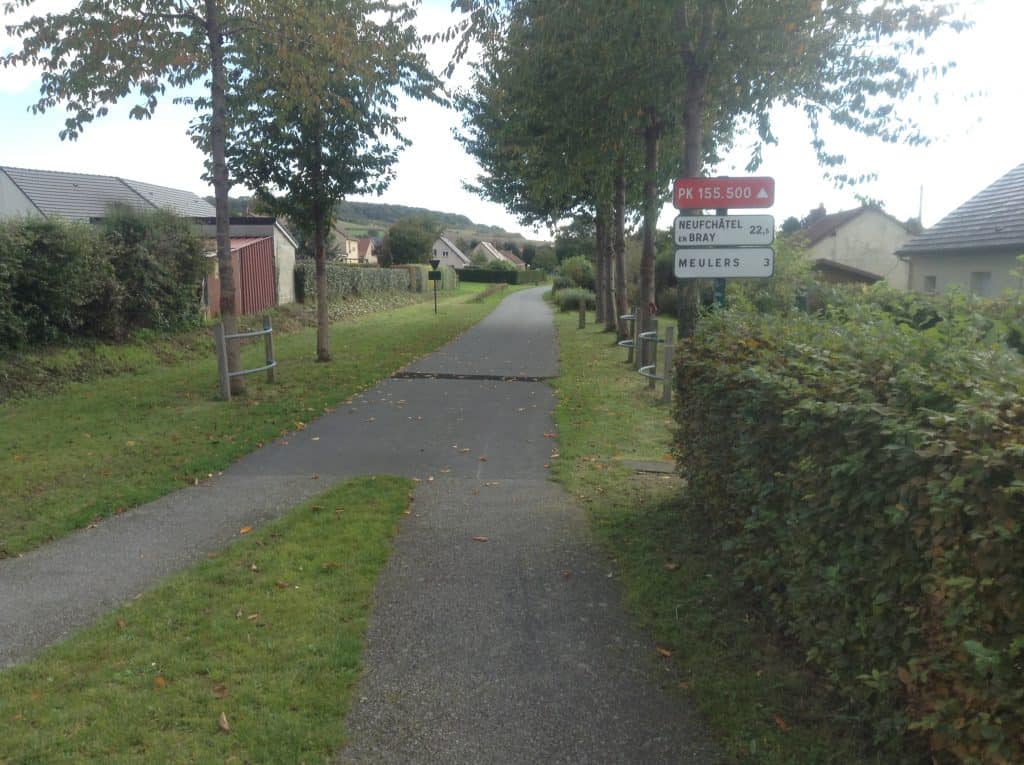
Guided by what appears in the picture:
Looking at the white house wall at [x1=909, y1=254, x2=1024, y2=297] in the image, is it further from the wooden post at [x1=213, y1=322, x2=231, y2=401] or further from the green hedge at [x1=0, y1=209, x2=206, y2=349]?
the green hedge at [x1=0, y1=209, x2=206, y2=349]

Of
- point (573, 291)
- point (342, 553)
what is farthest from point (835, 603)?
point (573, 291)

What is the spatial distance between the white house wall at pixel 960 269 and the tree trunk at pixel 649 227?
6.85 meters

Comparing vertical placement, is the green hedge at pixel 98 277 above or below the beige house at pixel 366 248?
below

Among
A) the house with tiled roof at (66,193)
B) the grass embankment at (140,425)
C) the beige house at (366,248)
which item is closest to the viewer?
the grass embankment at (140,425)

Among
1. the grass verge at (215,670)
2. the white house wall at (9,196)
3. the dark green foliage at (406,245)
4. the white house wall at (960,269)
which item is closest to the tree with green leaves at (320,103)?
the grass verge at (215,670)

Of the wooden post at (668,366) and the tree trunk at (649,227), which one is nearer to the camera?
the wooden post at (668,366)

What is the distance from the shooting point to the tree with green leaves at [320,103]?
11742 millimetres

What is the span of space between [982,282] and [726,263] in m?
16.3

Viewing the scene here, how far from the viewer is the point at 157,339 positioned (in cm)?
1667

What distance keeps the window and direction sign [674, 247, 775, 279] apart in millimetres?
15238

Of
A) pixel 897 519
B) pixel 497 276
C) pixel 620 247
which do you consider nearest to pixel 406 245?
pixel 497 276

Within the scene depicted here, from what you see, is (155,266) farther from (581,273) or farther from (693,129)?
(581,273)

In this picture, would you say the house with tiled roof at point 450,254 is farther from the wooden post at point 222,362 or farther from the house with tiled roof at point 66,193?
the wooden post at point 222,362

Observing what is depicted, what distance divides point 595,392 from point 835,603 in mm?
9752
